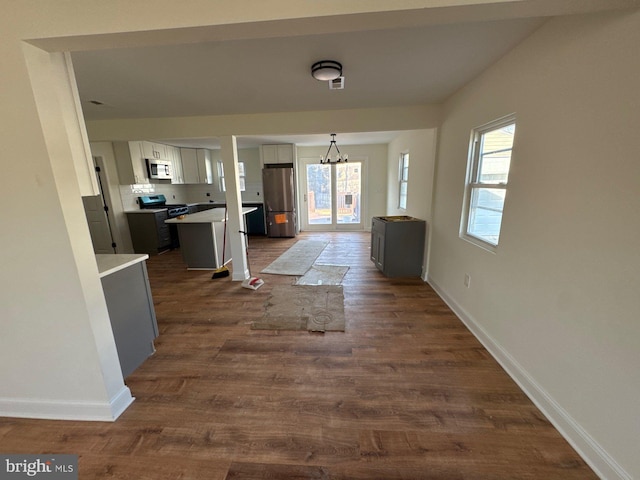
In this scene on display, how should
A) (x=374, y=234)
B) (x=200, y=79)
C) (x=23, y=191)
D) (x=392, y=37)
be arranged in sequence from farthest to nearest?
(x=374, y=234) → (x=200, y=79) → (x=392, y=37) → (x=23, y=191)

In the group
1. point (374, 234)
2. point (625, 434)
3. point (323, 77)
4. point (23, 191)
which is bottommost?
point (625, 434)

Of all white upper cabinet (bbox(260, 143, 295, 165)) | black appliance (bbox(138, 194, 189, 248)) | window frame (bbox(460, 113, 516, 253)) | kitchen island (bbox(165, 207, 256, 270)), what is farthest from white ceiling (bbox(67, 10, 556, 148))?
white upper cabinet (bbox(260, 143, 295, 165))

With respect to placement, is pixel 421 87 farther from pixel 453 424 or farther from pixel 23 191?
pixel 23 191

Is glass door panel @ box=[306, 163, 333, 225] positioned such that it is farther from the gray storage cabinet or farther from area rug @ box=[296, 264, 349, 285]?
the gray storage cabinet

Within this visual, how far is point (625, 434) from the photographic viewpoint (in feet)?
3.77

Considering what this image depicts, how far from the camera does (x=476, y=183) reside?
97.3 inches

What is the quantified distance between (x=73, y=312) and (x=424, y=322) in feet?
9.25

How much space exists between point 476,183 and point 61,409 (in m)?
3.71

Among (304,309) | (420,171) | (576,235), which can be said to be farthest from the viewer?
(420,171)

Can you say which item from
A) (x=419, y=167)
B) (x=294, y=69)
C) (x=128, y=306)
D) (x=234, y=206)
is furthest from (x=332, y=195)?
(x=128, y=306)

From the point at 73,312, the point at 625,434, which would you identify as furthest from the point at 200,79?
the point at 625,434

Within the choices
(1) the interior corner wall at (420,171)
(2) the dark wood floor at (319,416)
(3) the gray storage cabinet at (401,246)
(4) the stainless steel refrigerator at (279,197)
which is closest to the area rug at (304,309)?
(2) the dark wood floor at (319,416)

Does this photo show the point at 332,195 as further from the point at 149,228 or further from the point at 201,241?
the point at 149,228

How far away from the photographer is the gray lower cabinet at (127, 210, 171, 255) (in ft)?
16.6
